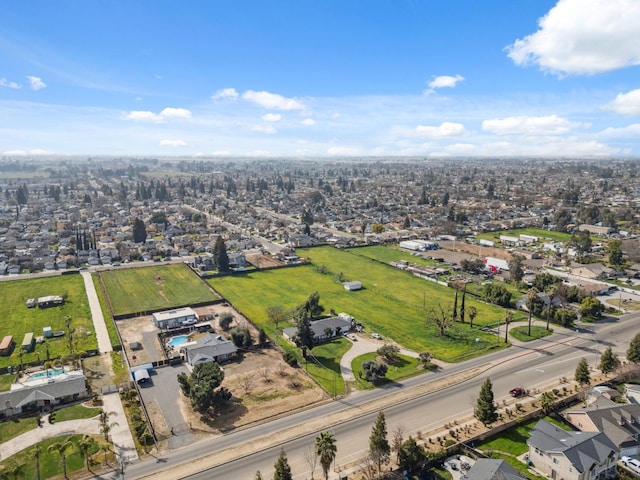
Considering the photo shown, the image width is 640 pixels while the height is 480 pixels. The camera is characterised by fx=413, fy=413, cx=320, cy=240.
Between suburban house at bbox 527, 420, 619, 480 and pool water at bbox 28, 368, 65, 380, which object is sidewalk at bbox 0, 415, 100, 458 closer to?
pool water at bbox 28, 368, 65, 380

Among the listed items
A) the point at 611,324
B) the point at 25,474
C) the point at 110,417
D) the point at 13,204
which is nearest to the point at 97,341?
the point at 110,417

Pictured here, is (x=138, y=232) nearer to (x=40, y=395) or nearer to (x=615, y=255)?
(x=40, y=395)

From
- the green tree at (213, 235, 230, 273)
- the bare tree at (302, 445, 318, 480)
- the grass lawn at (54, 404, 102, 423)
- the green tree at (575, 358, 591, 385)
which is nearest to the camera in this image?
the bare tree at (302, 445, 318, 480)

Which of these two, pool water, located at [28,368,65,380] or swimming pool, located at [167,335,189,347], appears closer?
pool water, located at [28,368,65,380]

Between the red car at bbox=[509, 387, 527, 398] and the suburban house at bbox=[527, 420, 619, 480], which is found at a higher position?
the suburban house at bbox=[527, 420, 619, 480]

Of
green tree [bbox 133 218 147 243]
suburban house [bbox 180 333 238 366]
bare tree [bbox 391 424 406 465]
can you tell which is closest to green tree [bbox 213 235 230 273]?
suburban house [bbox 180 333 238 366]

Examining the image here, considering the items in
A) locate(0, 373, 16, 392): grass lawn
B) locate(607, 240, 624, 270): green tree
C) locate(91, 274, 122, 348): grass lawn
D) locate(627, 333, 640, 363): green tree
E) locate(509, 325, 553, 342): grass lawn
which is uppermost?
locate(607, 240, 624, 270): green tree
